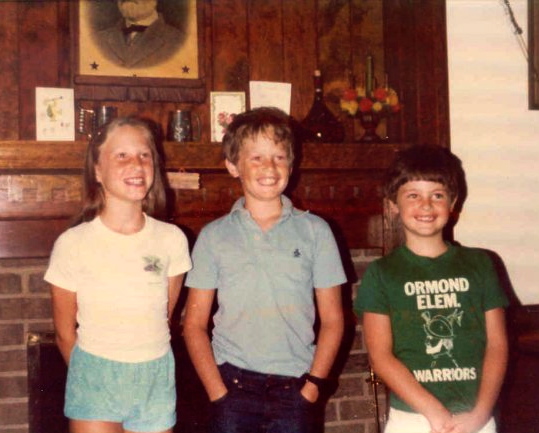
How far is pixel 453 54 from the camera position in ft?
8.83

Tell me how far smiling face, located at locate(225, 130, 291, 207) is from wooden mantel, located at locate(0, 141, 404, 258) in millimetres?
603

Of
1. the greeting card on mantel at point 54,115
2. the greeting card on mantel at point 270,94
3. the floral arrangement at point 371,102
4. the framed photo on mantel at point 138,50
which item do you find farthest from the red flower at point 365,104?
the greeting card on mantel at point 54,115

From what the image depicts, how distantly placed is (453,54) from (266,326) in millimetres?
1597

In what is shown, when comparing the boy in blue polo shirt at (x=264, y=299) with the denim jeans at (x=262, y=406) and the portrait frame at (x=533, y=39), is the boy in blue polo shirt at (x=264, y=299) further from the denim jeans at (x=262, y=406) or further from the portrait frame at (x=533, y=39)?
the portrait frame at (x=533, y=39)

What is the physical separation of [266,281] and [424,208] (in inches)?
18.7

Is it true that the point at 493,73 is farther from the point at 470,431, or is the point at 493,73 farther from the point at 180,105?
the point at 470,431

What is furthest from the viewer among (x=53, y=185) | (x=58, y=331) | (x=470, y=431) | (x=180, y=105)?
(x=180, y=105)

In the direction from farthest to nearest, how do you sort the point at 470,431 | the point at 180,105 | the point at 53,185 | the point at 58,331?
the point at 180,105 < the point at 53,185 < the point at 58,331 < the point at 470,431

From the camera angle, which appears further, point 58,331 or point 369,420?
point 369,420

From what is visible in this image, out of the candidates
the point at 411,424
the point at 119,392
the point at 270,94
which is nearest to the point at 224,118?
the point at 270,94

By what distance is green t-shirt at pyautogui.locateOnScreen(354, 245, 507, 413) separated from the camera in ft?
5.39

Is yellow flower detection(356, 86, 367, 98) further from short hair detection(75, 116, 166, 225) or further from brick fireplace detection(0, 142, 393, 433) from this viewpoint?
short hair detection(75, 116, 166, 225)

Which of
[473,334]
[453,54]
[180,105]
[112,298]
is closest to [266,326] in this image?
[112,298]

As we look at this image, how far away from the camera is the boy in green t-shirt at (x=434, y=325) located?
162 cm
